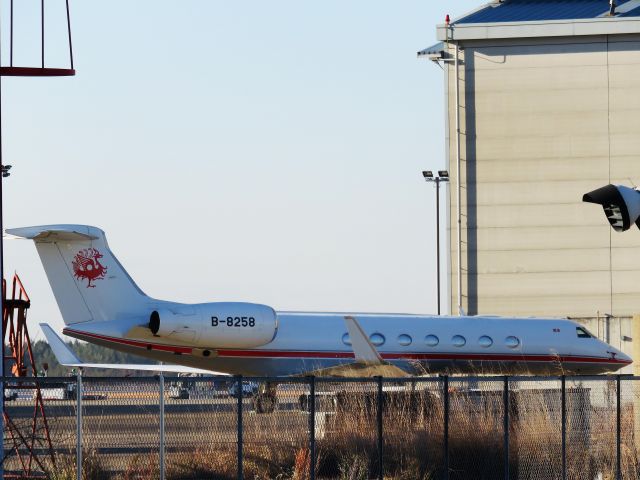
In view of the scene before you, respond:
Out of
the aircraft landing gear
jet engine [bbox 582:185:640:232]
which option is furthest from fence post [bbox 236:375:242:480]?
jet engine [bbox 582:185:640:232]

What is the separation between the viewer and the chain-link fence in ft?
54.9

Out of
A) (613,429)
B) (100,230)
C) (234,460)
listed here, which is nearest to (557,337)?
(100,230)

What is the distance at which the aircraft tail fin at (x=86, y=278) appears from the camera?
31.0 meters

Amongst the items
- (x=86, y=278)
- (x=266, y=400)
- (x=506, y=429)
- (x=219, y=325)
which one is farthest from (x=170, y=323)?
(x=506, y=429)

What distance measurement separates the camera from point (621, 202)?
847 cm

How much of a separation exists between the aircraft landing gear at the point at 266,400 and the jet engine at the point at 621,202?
942 centimetres

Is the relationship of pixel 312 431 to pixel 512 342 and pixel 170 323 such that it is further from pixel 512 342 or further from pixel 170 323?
pixel 512 342

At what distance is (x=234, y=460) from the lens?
18.2 m

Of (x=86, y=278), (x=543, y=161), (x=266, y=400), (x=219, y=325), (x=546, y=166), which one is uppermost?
(x=543, y=161)

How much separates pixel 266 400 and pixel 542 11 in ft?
135

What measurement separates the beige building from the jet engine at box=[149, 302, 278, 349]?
2367 cm

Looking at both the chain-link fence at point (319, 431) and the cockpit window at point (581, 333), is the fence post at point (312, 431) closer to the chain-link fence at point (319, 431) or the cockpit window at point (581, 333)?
the chain-link fence at point (319, 431)

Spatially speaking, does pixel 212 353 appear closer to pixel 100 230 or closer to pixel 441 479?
pixel 100 230

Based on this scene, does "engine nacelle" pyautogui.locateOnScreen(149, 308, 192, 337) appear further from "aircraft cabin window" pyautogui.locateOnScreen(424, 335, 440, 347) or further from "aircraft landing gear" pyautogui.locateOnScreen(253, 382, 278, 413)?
"aircraft landing gear" pyautogui.locateOnScreen(253, 382, 278, 413)
